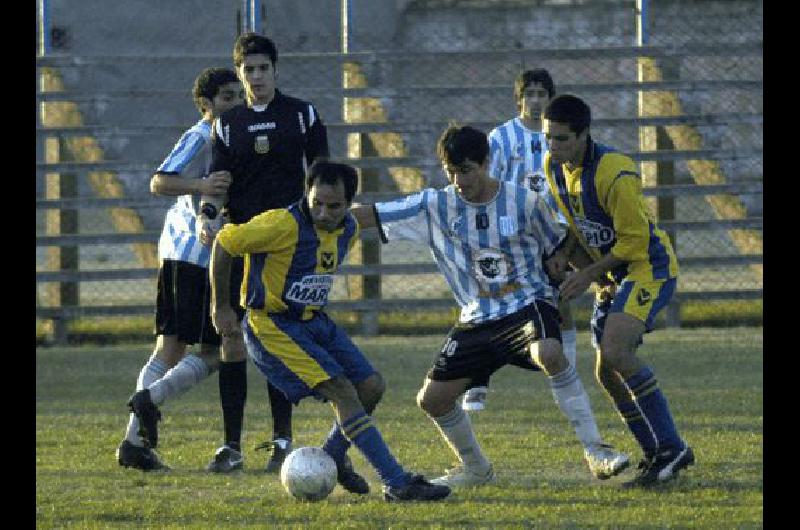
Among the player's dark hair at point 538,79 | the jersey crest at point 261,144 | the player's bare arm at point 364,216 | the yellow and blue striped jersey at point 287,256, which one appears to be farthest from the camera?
the player's dark hair at point 538,79

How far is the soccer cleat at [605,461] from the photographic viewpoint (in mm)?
6465

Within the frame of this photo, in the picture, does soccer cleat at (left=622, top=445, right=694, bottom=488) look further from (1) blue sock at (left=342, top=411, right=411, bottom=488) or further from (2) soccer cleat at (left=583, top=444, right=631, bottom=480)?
(1) blue sock at (left=342, top=411, right=411, bottom=488)

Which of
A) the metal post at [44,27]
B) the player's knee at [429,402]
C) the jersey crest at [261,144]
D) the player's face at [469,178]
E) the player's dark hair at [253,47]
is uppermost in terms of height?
the metal post at [44,27]

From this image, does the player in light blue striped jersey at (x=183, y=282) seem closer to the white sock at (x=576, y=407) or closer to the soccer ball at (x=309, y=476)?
the soccer ball at (x=309, y=476)

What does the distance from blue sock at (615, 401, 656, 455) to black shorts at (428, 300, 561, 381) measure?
51cm

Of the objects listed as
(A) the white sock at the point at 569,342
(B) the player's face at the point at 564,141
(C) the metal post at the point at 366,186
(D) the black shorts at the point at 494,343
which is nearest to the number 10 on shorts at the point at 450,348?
(D) the black shorts at the point at 494,343

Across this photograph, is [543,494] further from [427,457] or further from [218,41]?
[218,41]

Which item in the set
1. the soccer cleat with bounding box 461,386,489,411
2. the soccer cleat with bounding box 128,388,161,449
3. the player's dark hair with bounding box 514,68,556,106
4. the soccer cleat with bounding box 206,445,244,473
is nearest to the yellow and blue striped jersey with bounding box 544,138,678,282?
the soccer cleat with bounding box 206,445,244,473

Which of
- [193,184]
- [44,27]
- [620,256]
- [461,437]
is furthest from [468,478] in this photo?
[44,27]

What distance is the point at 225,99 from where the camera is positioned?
7.66 meters

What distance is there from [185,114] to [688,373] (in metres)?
5.82

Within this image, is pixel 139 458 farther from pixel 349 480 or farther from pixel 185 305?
pixel 349 480

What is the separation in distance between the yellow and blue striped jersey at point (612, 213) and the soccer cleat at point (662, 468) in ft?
2.36

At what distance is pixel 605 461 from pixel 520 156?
3.18 metres
